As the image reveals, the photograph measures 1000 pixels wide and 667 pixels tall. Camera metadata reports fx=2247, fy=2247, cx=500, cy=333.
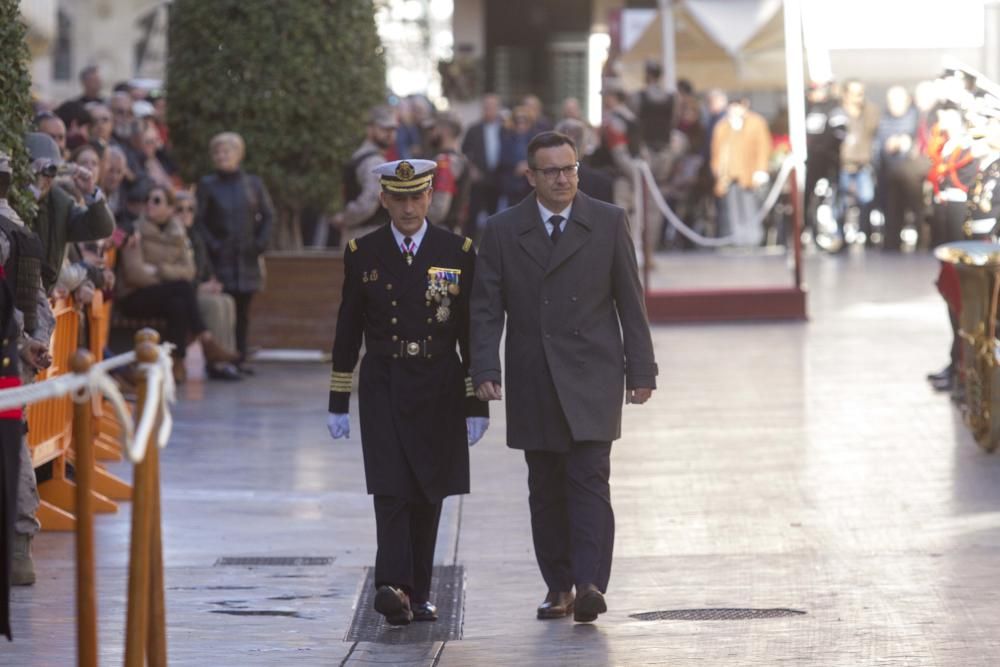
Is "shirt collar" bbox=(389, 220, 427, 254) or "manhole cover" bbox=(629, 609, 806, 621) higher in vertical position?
"shirt collar" bbox=(389, 220, 427, 254)

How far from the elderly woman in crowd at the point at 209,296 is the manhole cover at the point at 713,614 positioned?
7758 mm

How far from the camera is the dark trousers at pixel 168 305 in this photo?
15281 mm

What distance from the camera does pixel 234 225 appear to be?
16062 mm

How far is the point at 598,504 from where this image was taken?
333 inches

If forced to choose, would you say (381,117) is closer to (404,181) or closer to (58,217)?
(58,217)

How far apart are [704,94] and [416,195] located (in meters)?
26.4

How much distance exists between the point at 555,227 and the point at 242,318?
8.18 m

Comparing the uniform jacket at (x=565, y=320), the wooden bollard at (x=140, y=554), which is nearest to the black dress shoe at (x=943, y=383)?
the uniform jacket at (x=565, y=320)

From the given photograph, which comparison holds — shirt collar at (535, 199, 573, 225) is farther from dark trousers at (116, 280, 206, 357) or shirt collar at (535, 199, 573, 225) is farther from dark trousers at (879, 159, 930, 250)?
dark trousers at (879, 159, 930, 250)

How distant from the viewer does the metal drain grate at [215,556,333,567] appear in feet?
31.9

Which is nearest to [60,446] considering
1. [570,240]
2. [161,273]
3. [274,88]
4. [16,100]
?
[16,100]

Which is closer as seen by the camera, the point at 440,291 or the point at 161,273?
the point at 440,291

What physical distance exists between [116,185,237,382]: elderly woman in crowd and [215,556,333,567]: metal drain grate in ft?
18.3

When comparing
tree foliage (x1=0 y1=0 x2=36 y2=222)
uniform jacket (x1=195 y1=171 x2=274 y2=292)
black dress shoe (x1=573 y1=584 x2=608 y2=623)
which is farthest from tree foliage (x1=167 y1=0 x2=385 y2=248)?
black dress shoe (x1=573 y1=584 x2=608 y2=623)
